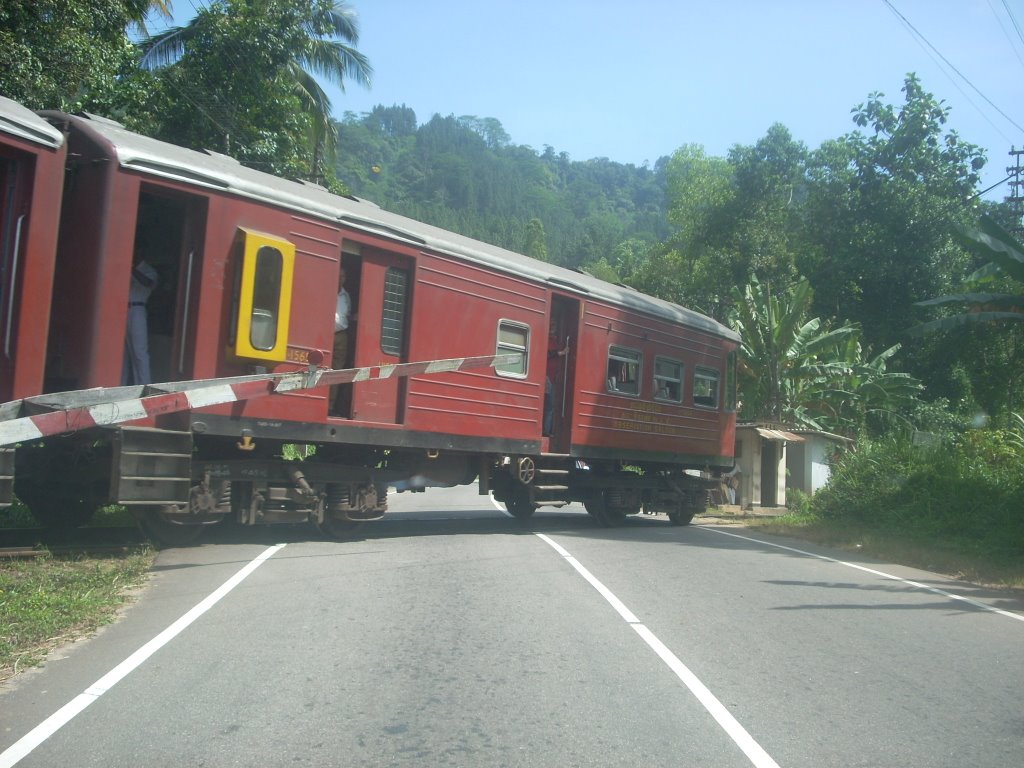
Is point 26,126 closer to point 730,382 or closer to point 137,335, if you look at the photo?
point 137,335

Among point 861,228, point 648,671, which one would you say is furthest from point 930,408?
point 648,671

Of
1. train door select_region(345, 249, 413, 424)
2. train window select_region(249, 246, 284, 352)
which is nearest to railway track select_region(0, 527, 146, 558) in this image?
train window select_region(249, 246, 284, 352)

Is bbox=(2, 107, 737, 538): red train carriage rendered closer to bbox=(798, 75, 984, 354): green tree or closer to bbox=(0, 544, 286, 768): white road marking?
bbox=(0, 544, 286, 768): white road marking

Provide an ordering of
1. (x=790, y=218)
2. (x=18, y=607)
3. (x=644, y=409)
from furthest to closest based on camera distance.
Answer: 1. (x=790, y=218)
2. (x=644, y=409)
3. (x=18, y=607)

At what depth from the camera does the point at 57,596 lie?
777 centimetres

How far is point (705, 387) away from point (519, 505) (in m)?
4.47

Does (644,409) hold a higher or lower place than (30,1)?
lower

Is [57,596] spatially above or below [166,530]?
below

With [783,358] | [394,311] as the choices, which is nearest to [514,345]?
[394,311]

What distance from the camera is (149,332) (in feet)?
34.0

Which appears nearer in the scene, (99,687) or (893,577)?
(99,687)

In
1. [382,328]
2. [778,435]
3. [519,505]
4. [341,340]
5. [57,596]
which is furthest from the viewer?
[778,435]

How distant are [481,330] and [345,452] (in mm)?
2515

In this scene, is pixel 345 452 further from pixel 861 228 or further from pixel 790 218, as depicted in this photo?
pixel 790 218
